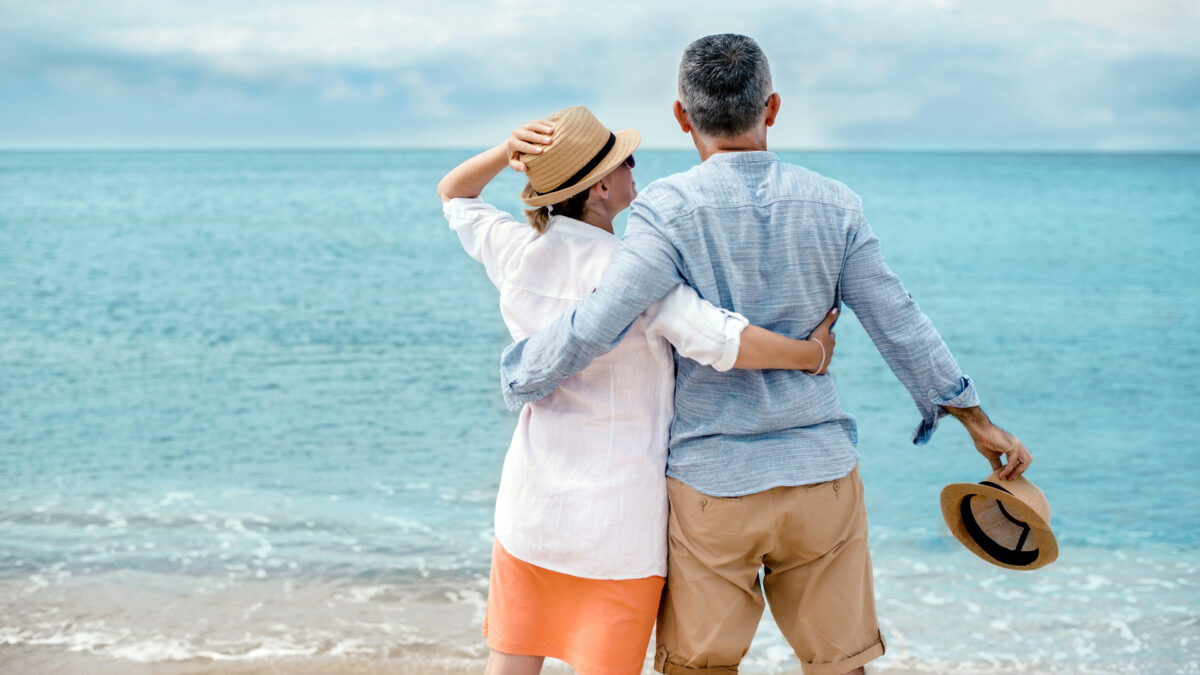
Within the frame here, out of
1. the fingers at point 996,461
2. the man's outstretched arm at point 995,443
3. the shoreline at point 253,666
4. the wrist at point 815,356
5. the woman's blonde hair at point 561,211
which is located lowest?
the shoreline at point 253,666

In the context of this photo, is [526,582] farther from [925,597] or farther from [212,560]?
[212,560]

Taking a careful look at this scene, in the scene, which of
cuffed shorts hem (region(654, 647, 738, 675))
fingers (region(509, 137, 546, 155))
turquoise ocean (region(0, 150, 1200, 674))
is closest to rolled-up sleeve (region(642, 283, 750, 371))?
fingers (region(509, 137, 546, 155))

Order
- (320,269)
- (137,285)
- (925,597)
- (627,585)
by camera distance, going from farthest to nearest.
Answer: (320,269) → (137,285) → (925,597) → (627,585)

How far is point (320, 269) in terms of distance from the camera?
2095cm

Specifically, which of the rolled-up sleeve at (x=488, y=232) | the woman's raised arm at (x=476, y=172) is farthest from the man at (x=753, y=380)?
the woman's raised arm at (x=476, y=172)

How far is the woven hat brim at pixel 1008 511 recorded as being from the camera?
6.46ft

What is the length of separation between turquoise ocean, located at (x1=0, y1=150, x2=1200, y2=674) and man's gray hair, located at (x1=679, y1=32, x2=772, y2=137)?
2.51 m

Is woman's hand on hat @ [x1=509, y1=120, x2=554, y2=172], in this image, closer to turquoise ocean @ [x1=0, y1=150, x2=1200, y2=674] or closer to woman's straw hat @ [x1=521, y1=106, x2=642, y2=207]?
woman's straw hat @ [x1=521, y1=106, x2=642, y2=207]

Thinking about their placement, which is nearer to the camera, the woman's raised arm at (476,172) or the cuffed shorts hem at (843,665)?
the cuffed shorts hem at (843,665)

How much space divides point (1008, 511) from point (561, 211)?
111 cm

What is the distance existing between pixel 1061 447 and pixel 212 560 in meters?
6.66

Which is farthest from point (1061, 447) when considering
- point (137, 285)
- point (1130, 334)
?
point (137, 285)

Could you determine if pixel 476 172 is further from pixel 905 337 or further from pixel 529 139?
pixel 905 337

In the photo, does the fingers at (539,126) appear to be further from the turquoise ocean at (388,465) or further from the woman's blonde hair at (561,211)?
the turquoise ocean at (388,465)
